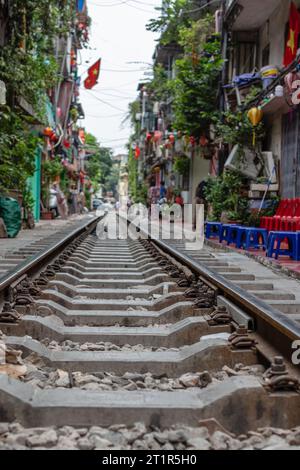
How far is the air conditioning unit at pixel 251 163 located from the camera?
14.5 meters

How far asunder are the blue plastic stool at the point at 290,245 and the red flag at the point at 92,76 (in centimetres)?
2510

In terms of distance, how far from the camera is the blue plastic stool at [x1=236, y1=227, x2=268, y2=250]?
10.4 meters

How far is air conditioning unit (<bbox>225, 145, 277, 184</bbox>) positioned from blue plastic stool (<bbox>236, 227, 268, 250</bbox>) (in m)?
3.90

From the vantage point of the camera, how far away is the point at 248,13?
16.0 m

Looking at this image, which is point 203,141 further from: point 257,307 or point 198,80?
point 257,307

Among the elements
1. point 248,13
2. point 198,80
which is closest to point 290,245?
point 248,13

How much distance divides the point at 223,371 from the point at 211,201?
12.9 meters

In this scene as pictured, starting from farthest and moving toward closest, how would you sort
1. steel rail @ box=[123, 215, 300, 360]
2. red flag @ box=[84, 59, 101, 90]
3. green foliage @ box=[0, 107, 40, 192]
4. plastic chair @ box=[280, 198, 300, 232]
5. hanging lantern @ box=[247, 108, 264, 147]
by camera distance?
red flag @ box=[84, 59, 101, 90], hanging lantern @ box=[247, 108, 264, 147], green foliage @ box=[0, 107, 40, 192], plastic chair @ box=[280, 198, 300, 232], steel rail @ box=[123, 215, 300, 360]

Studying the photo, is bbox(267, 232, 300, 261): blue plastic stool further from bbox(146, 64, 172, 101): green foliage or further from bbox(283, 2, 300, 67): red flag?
bbox(146, 64, 172, 101): green foliage

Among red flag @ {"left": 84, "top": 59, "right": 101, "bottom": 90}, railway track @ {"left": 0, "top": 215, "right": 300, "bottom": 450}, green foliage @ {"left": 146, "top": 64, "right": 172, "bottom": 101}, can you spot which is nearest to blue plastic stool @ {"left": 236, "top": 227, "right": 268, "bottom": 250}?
railway track @ {"left": 0, "top": 215, "right": 300, "bottom": 450}

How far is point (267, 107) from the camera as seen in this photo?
556 inches

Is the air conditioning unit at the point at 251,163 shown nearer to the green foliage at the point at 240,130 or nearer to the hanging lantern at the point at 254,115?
the green foliage at the point at 240,130

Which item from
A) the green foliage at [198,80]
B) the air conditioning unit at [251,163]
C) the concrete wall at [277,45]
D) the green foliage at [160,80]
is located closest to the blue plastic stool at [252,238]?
the air conditioning unit at [251,163]

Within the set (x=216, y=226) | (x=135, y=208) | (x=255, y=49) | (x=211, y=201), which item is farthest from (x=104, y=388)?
(x=135, y=208)
